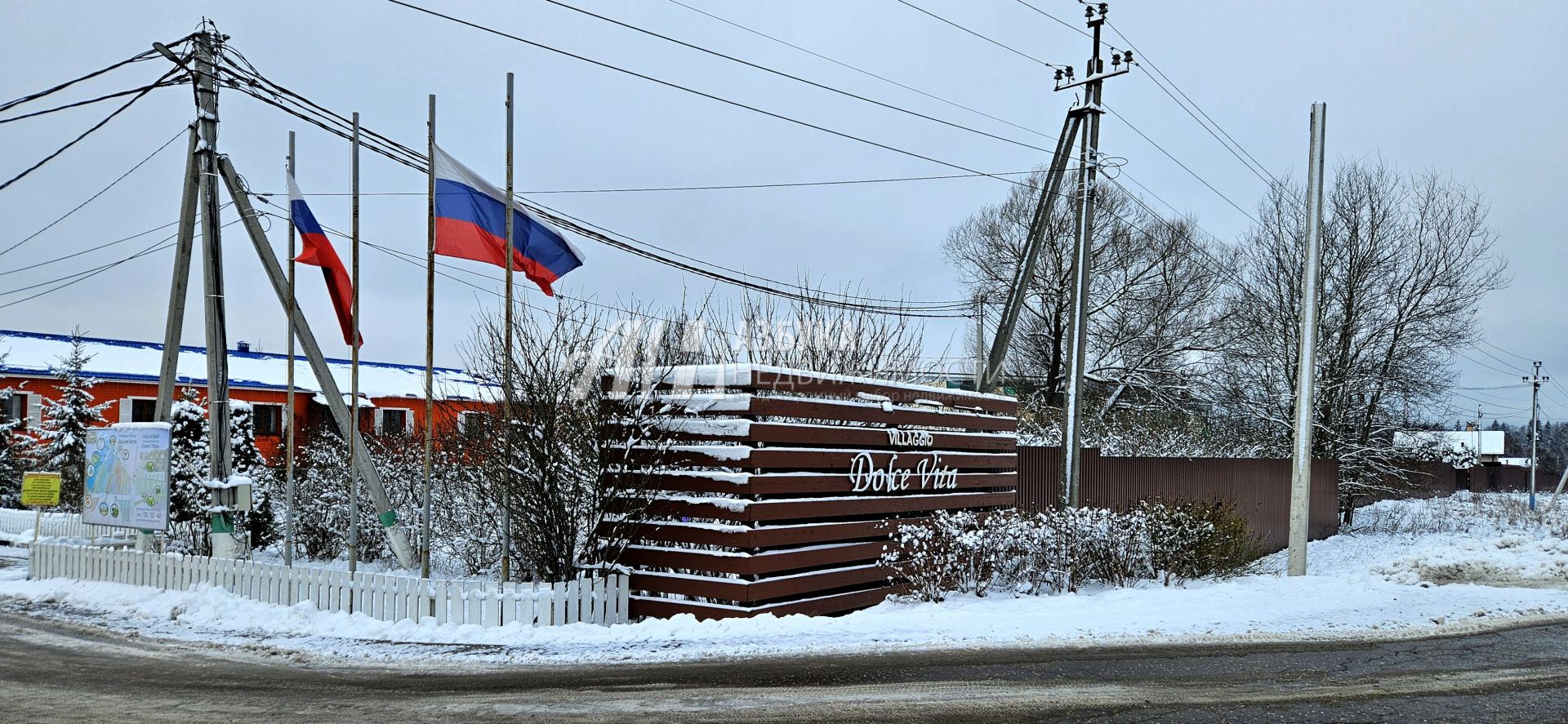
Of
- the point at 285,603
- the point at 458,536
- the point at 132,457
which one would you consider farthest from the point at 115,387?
the point at 285,603

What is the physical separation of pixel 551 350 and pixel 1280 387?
75.5ft

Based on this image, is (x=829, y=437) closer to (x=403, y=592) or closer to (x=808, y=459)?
(x=808, y=459)

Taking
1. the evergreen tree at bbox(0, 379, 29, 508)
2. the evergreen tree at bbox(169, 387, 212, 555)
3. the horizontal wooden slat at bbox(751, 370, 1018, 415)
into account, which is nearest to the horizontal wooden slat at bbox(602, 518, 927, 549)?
the horizontal wooden slat at bbox(751, 370, 1018, 415)

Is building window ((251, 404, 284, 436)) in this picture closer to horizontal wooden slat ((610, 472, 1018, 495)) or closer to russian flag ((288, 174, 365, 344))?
russian flag ((288, 174, 365, 344))

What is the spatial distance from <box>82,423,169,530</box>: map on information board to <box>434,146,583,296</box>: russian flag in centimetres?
533

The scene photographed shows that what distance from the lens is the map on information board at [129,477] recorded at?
44.4ft

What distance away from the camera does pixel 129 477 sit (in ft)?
45.6

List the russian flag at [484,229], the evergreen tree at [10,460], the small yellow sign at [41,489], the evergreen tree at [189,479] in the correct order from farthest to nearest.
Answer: the evergreen tree at [10,460] < the small yellow sign at [41,489] < the evergreen tree at [189,479] < the russian flag at [484,229]

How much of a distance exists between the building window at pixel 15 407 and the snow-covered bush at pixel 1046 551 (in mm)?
26652

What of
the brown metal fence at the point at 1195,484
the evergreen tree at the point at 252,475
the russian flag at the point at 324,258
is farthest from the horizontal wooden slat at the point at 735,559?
the evergreen tree at the point at 252,475

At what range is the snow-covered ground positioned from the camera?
352 inches

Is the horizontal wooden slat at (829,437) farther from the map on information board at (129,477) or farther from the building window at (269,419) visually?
the building window at (269,419)

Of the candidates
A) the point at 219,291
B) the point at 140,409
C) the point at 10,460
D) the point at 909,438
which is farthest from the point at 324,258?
the point at 140,409

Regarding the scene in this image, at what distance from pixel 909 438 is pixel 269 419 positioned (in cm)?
2837
